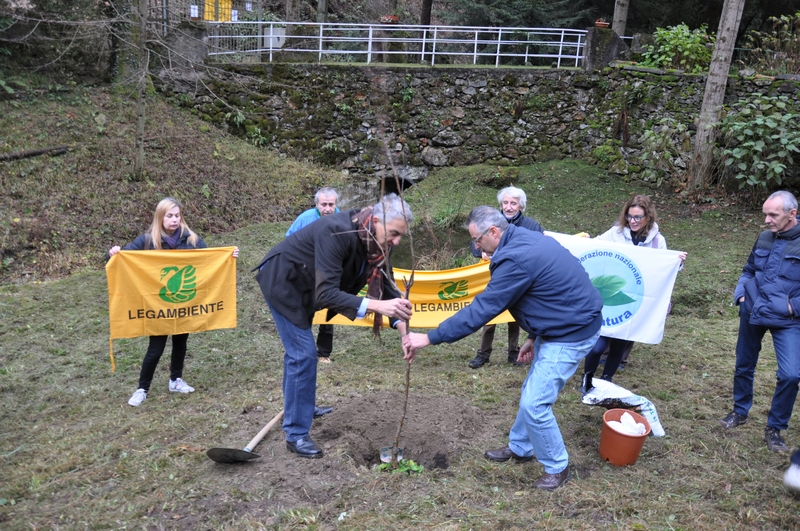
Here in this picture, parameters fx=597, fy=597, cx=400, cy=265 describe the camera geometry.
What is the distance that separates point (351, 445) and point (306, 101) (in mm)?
12748

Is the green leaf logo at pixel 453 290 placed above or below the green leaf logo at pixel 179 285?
below

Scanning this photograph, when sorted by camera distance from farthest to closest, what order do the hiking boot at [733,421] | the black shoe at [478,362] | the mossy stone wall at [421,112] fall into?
1. the mossy stone wall at [421,112]
2. the black shoe at [478,362]
3. the hiking boot at [733,421]

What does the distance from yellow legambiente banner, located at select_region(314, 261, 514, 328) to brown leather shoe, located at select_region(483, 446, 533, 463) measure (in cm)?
270

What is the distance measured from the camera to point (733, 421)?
5148 mm

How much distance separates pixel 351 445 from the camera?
4.67 metres

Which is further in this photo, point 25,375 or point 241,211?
point 241,211

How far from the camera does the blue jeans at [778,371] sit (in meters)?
4.59

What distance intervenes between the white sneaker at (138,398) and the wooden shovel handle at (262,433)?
1.46m

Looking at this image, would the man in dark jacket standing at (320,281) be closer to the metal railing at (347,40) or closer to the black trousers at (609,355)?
the black trousers at (609,355)

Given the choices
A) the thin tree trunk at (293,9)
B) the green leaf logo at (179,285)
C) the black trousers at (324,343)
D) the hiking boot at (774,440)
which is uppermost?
the thin tree trunk at (293,9)

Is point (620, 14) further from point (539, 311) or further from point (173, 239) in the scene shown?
point (539, 311)

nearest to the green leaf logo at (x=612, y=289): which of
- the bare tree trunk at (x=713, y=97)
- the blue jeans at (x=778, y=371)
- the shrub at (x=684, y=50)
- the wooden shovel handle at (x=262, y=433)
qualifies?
the blue jeans at (x=778, y=371)

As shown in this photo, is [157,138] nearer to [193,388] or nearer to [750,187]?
[193,388]

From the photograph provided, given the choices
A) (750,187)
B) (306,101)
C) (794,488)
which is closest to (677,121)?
(750,187)
